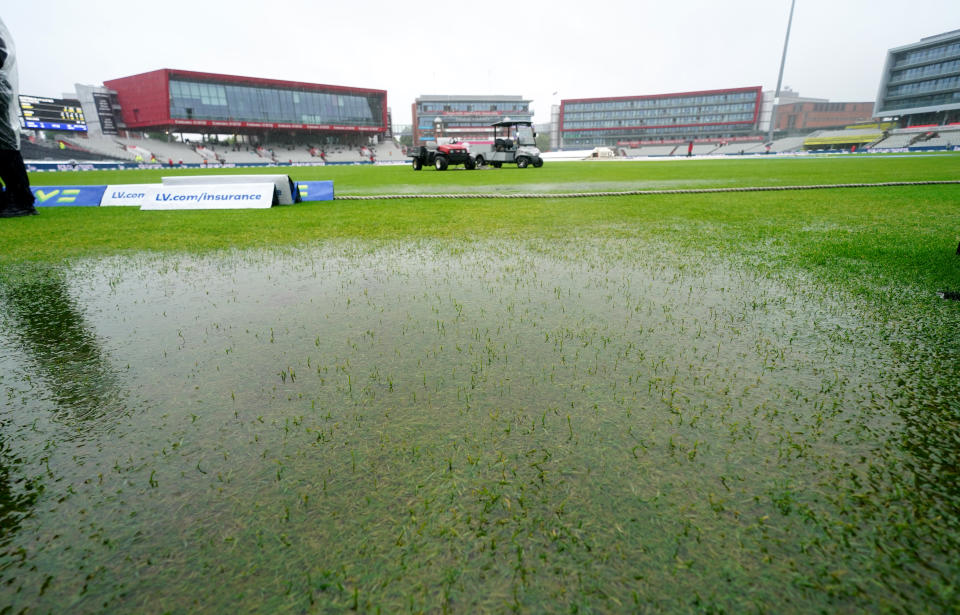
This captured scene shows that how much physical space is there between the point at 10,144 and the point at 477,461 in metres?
11.2

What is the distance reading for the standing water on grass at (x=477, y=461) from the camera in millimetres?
1133

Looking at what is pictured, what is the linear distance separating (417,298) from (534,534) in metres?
2.42

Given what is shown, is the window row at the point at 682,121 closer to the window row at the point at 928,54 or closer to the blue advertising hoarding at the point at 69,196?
the window row at the point at 928,54

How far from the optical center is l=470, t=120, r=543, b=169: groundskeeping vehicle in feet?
88.3

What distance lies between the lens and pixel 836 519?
1297 millimetres

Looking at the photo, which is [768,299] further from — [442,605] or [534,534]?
[442,605]

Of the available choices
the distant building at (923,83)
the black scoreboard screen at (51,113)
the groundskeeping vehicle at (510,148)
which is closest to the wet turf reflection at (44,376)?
the groundskeeping vehicle at (510,148)

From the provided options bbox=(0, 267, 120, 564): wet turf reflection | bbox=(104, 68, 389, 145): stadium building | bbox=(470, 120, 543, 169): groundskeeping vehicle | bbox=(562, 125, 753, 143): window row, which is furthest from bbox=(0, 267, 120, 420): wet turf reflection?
bbox=(562, 125, 753, 143): window row

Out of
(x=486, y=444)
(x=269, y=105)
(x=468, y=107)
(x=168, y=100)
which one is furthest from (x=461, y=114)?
(x=486, y=444)

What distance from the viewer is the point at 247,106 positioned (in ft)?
234

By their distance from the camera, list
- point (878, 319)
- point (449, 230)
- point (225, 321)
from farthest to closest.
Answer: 1. point (449, 230)
2. point (225, 321)
3. point (878, 319)

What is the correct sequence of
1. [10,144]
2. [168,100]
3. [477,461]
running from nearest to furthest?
[477,461] → [10,144] → [168,100]

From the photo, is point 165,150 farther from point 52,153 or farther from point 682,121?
point 682,121

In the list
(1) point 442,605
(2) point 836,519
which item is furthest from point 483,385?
(2) point 836,519
